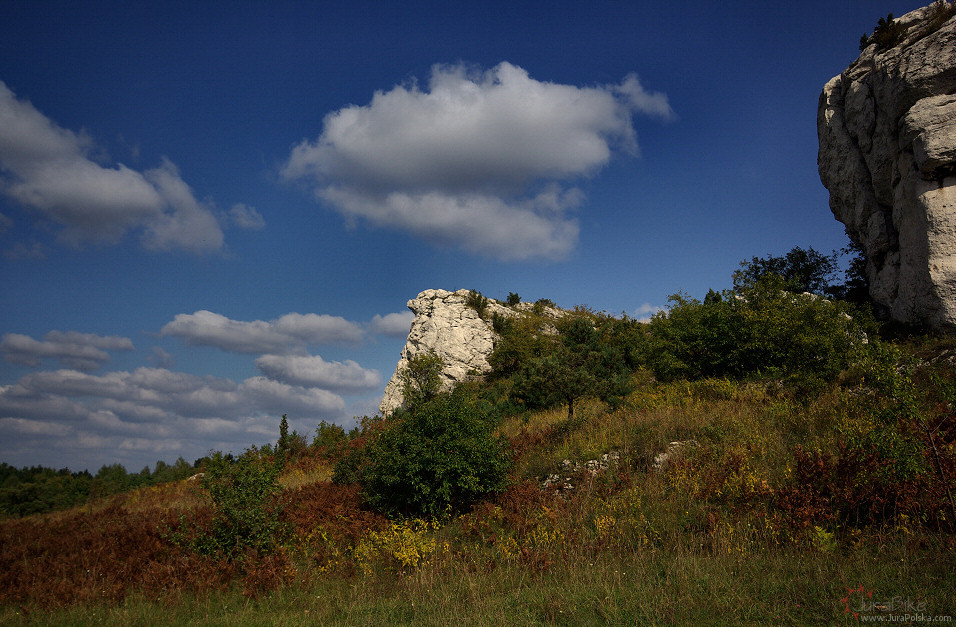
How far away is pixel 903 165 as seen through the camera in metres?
23.6

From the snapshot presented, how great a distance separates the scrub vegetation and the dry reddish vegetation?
0.15 ft

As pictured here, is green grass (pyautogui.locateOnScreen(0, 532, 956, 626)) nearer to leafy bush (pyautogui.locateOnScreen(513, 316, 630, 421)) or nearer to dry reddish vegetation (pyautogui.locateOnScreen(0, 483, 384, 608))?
dry reddish vegetation (pyautogui.locateOnScreen(0, 483, 384, 608))

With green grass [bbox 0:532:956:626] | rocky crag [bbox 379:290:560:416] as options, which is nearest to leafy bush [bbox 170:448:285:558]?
green grass [bbox 0:532:956:626]

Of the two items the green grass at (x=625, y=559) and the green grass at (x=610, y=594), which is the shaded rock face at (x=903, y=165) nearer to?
the green grass at (x=625, y=559)

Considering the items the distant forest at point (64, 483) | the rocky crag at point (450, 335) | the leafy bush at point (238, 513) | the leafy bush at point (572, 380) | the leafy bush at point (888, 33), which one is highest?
the leafy bush at point (888, 33)

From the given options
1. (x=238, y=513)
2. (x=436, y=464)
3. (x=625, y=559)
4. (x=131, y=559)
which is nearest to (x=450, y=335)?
(x=436, y=464)

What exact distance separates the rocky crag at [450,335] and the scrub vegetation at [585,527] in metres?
25.9

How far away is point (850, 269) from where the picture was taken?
3105 centimetres

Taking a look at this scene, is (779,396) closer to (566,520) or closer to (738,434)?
(738,434)

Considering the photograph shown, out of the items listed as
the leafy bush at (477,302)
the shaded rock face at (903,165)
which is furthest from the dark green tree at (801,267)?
the leafy bush at (477,302)

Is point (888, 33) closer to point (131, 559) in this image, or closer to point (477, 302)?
point (477, 302)

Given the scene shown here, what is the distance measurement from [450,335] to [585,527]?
34.9 metres

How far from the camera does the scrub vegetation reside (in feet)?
19.4

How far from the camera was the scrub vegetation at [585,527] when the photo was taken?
5.90m
